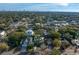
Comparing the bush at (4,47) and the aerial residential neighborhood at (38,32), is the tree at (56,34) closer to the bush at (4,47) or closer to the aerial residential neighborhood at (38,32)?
the aerial residential neighborhood at (38,32)

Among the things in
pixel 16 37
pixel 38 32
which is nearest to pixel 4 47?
pixel 16 37

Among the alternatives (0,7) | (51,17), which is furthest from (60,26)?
(0,7)

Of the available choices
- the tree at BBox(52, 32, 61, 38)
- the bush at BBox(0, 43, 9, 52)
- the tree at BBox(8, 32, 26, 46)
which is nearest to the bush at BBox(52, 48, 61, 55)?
the tree at BBox(52, 32, 61, 38)

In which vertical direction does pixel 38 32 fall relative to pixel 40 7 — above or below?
below

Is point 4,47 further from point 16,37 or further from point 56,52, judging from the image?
point 56,52

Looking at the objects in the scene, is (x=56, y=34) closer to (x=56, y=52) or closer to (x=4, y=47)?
(x=56, y=52)

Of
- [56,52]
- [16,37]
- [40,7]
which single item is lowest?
[56,52]

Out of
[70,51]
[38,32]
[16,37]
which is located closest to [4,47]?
[16,37]

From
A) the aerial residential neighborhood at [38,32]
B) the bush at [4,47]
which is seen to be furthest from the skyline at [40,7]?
the bush at [4,47]

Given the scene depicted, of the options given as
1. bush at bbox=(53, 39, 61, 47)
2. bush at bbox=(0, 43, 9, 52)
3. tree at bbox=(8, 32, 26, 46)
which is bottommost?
bush at bbox=(0, 43, 9, 52)

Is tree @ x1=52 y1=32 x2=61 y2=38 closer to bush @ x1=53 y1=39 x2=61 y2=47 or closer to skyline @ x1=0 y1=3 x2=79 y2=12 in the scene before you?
bush @ x1=53 y1=39 x2=61 y2=47

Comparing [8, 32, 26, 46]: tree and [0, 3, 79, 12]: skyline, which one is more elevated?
[0, 3, 79, 12]: skyline
